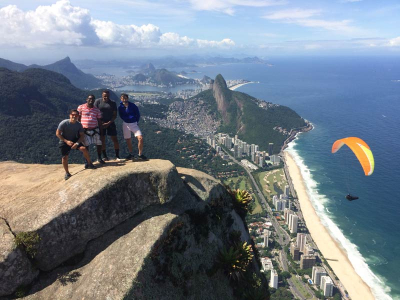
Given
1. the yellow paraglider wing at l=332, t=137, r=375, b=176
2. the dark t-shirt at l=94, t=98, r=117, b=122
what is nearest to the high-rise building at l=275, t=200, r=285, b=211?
the yellow paraglider wing at l=332, t=137, r=375, b=176

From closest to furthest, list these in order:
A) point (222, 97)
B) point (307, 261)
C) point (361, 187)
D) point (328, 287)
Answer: point (328, 287) < point (307, 261) < point (361, 187) < point (222, 97)

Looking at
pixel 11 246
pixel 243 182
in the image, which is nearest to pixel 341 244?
pixel 243 182

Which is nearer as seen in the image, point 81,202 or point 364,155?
point 81,202

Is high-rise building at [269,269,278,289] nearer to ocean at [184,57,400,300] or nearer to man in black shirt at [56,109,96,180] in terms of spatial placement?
ocean at [184,57,400,300]

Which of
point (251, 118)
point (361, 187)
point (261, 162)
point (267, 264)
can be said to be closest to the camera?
point (267, 264)

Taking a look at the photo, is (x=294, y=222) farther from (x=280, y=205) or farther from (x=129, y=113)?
(x=129, y=113)

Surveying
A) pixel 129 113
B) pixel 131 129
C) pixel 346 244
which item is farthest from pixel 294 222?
pixel 129 113
